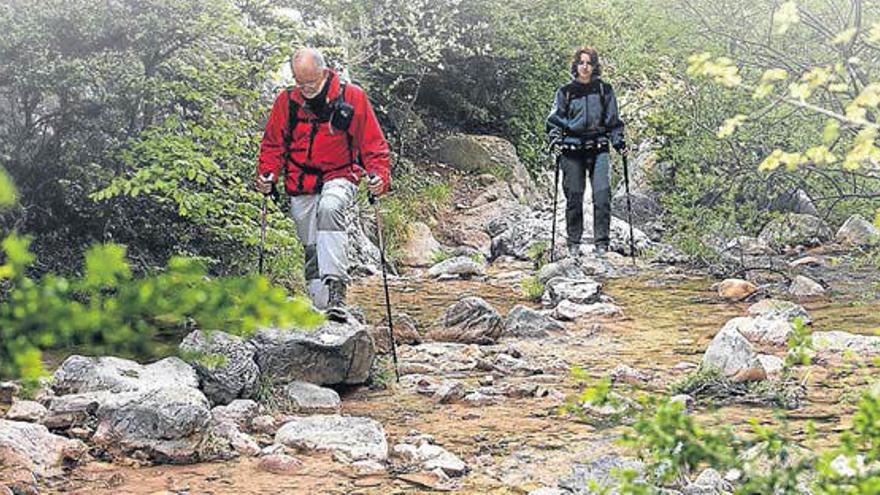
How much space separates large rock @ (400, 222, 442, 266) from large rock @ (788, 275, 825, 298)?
5.49m

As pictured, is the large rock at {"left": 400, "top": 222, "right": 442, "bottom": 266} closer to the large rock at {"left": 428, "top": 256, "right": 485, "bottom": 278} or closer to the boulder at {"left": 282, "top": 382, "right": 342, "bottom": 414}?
the large rock at {"left": 428, "top": 256, "right": 485, "bottom": 278}

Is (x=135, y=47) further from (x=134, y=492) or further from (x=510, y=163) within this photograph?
(x=510, y=163)

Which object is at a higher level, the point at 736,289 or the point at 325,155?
the point at 325,155

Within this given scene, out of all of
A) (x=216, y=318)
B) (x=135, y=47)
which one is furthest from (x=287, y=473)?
(x=135, y=47)

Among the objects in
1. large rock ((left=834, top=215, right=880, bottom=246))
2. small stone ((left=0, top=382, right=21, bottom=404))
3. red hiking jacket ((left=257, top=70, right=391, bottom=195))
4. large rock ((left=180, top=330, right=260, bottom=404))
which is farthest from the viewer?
large rock ((left=834, top=215, right=880, bottom=246))

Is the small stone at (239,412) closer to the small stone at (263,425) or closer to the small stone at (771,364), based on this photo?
the small stone at (263,425)

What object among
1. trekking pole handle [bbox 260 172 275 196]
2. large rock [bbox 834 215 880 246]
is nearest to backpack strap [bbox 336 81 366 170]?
trekking pole handle [bbox 260 172 275 196]

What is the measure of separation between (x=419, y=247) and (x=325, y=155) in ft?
26.7

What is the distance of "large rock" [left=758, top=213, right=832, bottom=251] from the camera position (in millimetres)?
13709

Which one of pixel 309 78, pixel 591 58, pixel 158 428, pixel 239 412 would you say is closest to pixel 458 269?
pixel 591 58

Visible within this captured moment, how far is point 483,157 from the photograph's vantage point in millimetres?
19703

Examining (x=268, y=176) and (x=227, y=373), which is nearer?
(x=227, y=373)

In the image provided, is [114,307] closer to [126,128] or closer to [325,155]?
[325,155]

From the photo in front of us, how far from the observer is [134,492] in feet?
13.9
